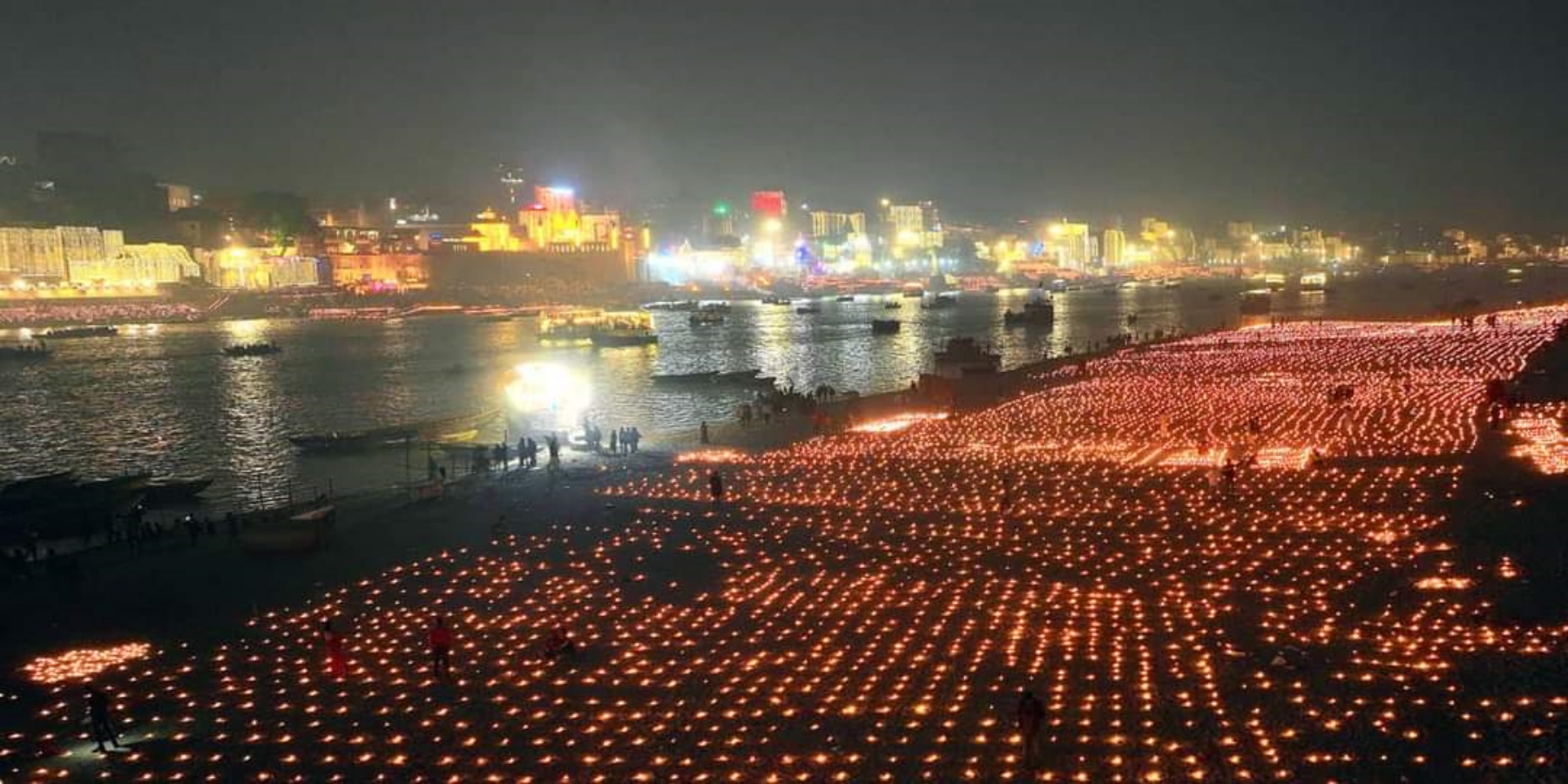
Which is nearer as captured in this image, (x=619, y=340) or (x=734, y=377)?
(x=734, y=377)

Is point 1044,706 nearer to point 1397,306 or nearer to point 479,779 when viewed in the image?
point 479,779

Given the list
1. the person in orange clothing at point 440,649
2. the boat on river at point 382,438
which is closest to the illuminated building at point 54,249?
the boat on river at point 382,438

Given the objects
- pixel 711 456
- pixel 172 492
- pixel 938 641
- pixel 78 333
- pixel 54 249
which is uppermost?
pixel 54 249

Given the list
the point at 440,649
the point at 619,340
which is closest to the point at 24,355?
the point at 619,340

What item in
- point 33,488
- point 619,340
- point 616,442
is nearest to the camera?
point 33,488

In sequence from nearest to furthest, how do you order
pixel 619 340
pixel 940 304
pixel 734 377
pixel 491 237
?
pixel 734 377
pixel 619 340
pixel 940 304
pixel 491 237

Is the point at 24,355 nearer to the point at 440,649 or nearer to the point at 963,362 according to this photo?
the point at 963,362

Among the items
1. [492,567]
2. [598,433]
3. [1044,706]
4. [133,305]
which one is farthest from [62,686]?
[133,305]

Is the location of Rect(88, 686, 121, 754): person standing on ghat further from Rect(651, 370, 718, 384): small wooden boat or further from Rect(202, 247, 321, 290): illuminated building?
Rect(202, 247, 321, 290): illuminated building
